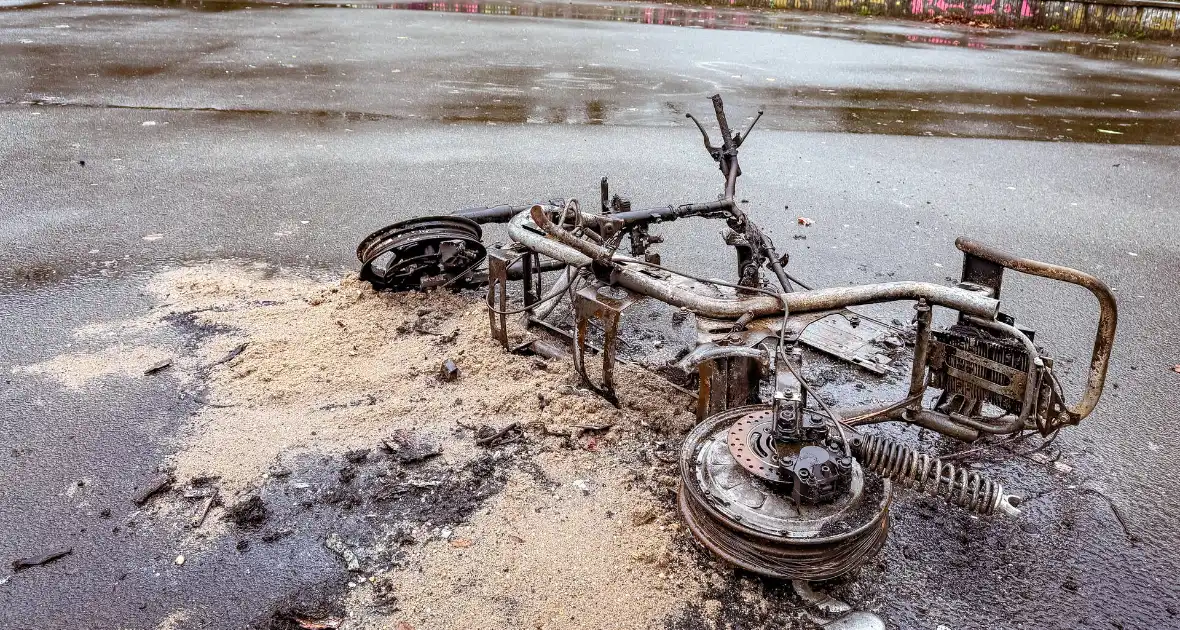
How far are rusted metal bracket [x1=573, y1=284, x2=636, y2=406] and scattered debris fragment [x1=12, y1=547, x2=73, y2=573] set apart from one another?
2330 millimetres

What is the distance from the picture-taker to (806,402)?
3234 mm

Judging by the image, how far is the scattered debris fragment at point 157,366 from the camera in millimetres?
4438

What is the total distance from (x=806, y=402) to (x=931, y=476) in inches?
21.1

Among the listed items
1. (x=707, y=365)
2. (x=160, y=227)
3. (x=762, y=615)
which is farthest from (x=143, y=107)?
(x=762, y=615)

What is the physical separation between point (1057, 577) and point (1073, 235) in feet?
14.7

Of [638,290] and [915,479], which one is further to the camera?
[638,290]

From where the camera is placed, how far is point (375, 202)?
7.00 meters

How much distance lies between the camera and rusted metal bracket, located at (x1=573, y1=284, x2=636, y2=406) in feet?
12.4

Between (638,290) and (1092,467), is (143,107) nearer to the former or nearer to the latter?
(638,290)

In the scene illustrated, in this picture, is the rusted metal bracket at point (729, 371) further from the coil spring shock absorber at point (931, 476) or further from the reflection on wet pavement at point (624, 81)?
the reflection on wet pavement at point (624, 81)

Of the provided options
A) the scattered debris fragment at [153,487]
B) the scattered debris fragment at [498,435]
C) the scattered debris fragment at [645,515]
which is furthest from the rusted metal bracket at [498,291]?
the scattered debris fragment at [153,487]

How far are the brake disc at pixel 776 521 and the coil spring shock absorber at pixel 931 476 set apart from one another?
0.07 meters

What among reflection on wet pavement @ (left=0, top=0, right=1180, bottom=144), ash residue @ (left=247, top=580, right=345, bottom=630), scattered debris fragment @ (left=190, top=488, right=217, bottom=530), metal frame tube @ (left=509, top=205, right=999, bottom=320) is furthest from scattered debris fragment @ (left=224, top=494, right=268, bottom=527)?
reflection on wet pavement @ (left=0, top=0, right=1180, bottom=144)

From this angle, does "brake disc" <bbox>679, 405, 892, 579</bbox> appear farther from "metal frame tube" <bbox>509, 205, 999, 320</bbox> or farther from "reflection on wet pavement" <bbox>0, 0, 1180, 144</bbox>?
"reflection on wet pavement" <bbox>0, 0, 1180, 144</bbox>
